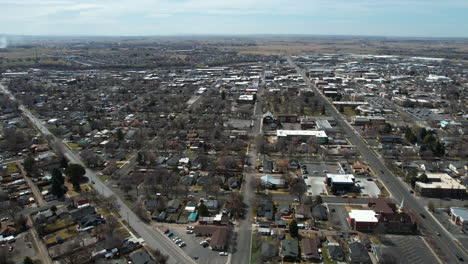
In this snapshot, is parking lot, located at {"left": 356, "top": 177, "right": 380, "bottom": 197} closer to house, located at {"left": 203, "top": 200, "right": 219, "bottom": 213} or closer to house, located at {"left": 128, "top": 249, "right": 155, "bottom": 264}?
house, located at {"left": 203, "top": 200, "right": 219, "bottom": 213}

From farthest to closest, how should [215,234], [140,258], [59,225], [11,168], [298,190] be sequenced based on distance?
1. [11,168]
2. [298,190]
3. [59,225]
4. [215,234]
5. [140,258]

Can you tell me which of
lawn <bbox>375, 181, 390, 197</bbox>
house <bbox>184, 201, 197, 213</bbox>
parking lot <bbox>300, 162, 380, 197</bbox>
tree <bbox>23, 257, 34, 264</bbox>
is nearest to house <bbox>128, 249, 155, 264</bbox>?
tree <bbox>23, 257, 34, 264</bbox>

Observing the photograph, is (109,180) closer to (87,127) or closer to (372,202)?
(87,127)

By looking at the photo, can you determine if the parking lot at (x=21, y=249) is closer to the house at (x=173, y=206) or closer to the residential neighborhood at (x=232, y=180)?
the residential neighborhood at (x=232, y=180)

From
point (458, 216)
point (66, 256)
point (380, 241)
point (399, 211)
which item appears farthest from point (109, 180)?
point (458, 216)

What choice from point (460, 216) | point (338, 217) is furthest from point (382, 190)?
point (338, 217)

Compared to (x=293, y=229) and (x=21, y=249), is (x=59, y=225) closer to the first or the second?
(x=21, y=249)
